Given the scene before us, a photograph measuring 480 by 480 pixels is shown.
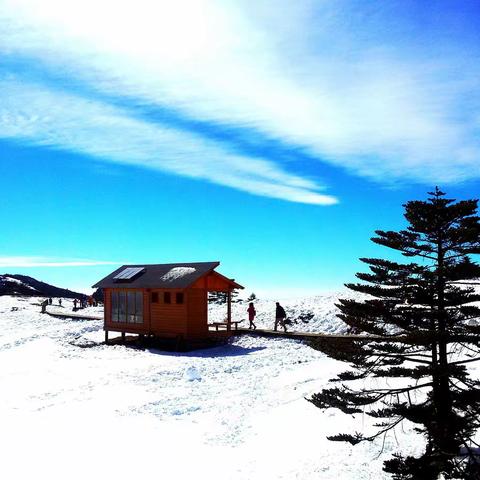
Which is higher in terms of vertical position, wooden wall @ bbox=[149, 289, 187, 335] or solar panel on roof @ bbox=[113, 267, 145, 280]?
solar panel on roof @ bbox=[113, 267, 145, 280]

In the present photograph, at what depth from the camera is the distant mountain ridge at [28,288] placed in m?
74.1

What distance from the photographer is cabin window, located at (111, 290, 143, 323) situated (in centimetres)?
2838

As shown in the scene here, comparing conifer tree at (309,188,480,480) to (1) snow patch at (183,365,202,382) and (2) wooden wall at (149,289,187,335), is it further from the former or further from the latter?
(2) wooden wall at (149,289,187,335)

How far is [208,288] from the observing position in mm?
27062

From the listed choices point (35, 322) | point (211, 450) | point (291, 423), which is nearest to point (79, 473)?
point (211, 450)

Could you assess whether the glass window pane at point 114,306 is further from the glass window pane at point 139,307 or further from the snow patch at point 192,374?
the snow patch at point 192,374

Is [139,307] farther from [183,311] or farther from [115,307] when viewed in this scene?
[183,311]

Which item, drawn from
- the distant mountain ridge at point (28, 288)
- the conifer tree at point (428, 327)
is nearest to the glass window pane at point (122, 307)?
the conifer tree at point (428, 327)

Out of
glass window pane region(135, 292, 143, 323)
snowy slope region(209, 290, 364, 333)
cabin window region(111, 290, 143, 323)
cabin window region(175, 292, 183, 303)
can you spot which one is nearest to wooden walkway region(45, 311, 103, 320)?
snowy slope region(209, 290, 364, 333)

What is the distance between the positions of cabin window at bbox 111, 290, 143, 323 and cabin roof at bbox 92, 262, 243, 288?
0.65 metres

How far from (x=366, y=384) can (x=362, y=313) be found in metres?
6.74

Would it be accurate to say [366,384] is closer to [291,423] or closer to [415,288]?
[291,423]

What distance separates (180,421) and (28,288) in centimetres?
7357

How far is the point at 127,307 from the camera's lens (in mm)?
29000
